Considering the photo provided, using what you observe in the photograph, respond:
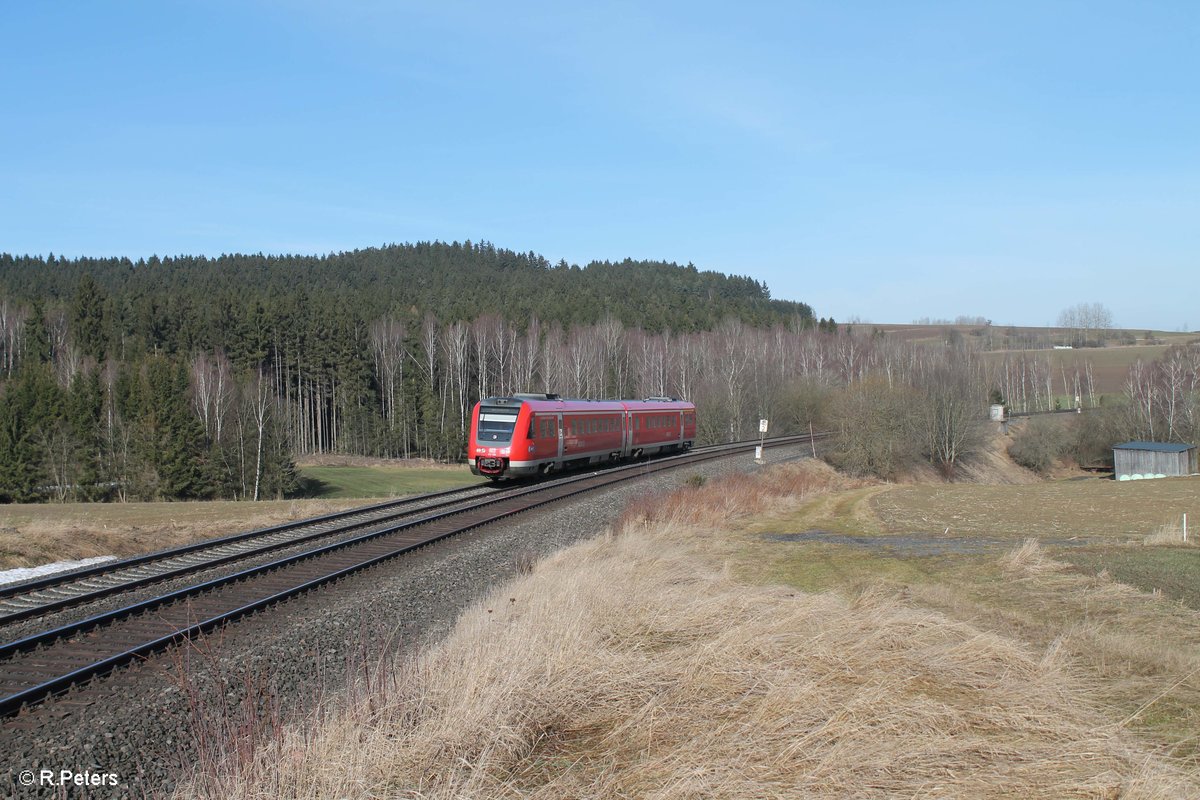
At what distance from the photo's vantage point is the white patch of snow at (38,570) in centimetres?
1320

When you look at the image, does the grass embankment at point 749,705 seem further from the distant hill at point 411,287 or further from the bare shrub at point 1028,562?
the distant hill at point 411,287

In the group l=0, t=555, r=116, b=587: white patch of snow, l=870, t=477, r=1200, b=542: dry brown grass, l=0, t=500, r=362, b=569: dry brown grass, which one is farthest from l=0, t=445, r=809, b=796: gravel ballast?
l=870, t=477, r=1200, b=542: dry brown grass

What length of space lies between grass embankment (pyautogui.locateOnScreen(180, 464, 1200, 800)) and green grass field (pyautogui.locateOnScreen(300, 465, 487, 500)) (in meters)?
35.5

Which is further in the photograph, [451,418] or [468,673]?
[451,418]

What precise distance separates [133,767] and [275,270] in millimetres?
140206

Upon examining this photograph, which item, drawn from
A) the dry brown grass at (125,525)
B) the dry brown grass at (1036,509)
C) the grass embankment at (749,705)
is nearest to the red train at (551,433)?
the dry brown grass at (125,525)

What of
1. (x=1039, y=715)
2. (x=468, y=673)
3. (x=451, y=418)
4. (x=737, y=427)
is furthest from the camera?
(x=451, y=418)

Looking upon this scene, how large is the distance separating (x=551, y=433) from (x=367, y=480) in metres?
29.8

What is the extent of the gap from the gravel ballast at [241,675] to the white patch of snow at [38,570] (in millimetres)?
5438

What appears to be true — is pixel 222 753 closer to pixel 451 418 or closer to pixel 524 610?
pixel 524 610

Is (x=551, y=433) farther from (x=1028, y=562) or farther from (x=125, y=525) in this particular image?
(x=1028, y=562)

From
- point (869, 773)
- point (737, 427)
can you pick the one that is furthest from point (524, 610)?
point (737, 427)

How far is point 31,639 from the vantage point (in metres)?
8.52

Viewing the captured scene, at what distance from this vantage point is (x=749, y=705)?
5.69 meters
